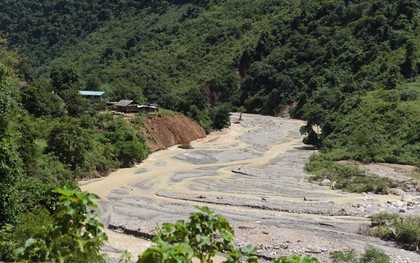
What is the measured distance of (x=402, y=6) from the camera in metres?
94.8

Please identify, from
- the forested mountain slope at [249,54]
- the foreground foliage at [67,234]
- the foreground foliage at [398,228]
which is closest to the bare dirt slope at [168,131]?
the forested mountain slope at [249,54]

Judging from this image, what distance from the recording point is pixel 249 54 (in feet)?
414

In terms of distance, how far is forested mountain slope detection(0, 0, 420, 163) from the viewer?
226 ft

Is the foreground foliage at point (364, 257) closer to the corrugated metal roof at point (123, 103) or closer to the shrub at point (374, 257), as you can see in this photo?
the shrub at point (374, 257)

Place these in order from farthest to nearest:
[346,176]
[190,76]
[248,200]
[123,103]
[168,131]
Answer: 1. [190,76]
2. [123,103]
3. [168,131]
4. [346,176]
5. [248,200]

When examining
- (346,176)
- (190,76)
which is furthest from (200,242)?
(190,76)

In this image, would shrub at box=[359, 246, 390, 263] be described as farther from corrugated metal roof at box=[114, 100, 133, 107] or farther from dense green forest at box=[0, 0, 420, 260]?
corrugated metal roof at box=[114, 100, 133, 107]

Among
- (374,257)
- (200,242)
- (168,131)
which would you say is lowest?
(168,131)

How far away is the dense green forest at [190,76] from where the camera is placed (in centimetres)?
3808

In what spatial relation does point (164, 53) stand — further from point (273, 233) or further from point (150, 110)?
point (273, 233)

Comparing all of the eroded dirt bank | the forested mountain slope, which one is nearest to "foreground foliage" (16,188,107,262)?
the eroded dirt bank

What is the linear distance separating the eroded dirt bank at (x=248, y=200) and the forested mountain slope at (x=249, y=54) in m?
13.1

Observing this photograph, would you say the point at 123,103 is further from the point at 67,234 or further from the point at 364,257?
the point at 67,234

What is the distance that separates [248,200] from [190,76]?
9424cm
